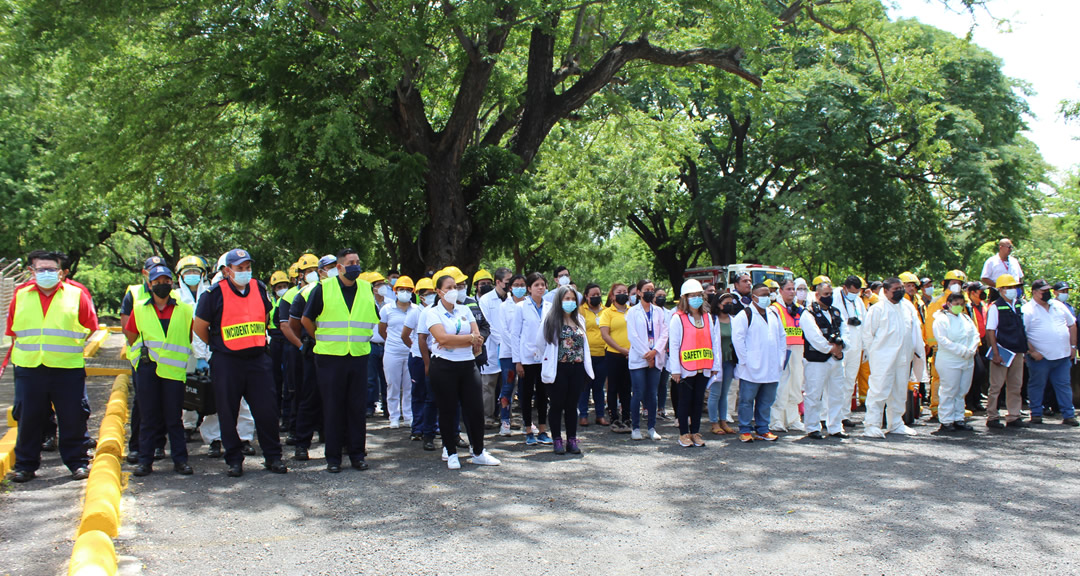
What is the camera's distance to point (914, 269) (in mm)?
31391

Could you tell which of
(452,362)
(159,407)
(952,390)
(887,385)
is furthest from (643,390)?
(159,407)

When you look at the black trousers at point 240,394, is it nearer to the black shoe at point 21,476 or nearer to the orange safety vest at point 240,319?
the orange safety vest at point 240,319

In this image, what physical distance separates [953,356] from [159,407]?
8649 millimetres

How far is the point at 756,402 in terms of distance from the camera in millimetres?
10250

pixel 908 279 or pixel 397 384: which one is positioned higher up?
pixel 908 279

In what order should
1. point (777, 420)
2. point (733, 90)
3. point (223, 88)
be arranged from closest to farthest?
point (777, 420)
point (223, 88)
point (733, 90)

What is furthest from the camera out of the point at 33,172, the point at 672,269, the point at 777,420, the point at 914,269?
the point at 672,269

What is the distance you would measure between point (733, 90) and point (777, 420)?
9.02m

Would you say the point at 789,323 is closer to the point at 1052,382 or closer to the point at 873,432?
the point at 873,432

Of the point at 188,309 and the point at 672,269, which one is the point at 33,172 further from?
the point at 672,269

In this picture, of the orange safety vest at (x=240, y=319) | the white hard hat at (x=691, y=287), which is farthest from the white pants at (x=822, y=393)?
the orange safety vest at (x=240, y=319)

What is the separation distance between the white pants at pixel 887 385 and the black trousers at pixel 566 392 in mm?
3557

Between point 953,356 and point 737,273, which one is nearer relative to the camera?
point 953,356

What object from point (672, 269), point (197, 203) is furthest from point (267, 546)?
point (672, 269)
